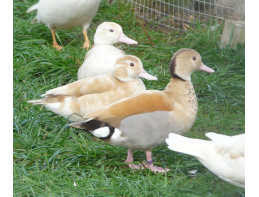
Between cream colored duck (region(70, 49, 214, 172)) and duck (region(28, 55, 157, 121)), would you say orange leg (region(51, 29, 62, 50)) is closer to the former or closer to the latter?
duck (region(28, 55, 157, 121))

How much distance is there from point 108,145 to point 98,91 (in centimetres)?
39

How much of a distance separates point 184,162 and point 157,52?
5.45 feet

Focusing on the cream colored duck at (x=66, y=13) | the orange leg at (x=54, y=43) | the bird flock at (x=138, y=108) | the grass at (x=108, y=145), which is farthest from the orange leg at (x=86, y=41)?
the bird flock at (x=138, y=108)

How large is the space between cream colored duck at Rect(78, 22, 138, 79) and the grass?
1.26 feet

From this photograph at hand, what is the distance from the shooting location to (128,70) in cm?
365

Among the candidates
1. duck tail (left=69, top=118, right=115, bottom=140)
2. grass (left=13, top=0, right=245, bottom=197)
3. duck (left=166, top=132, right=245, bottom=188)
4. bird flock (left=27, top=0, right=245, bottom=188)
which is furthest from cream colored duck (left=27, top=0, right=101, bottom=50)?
duck (left=166, top=132, right=245, bottom=188)

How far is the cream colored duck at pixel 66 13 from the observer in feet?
17.4

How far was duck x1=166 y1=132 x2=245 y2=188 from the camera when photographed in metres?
2.43

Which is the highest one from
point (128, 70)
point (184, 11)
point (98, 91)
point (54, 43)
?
point (184, 11)

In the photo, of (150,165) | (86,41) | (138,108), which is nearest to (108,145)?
(150,165)

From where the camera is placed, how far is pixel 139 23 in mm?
5070

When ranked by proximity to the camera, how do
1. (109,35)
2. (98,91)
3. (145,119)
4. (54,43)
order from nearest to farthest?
(145,119), (98,91), (109,35), (54,43)

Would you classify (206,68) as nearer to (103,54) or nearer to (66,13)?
(103,54)

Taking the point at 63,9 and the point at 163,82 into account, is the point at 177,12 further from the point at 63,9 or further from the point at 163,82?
the point at 63,9
